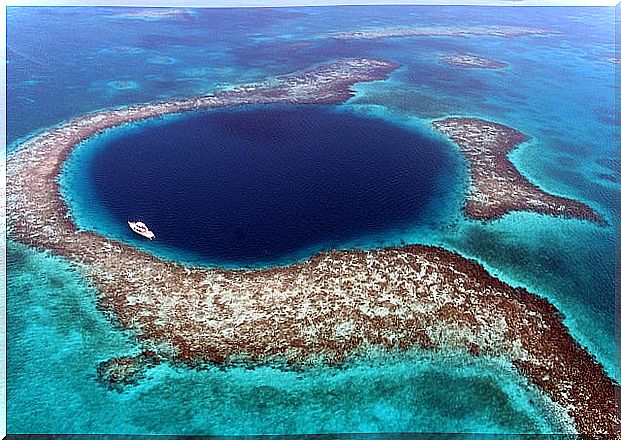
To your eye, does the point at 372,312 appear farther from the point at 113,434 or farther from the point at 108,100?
the point at 108,100

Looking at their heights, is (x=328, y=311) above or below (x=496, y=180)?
below

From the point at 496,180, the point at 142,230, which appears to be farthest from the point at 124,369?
the point at 496,180

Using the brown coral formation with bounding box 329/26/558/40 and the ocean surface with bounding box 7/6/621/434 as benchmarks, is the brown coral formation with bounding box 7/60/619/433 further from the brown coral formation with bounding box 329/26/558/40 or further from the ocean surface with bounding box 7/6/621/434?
the brown coral formation with bounding box 329/26/558/40

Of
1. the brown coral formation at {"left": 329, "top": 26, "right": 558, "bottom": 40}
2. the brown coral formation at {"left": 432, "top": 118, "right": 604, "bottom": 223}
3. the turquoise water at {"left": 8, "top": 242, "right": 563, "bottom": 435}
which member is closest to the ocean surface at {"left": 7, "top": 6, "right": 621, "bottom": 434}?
the turquoise water at {"left": 8, "top": 242, "right": 563, "bottom": 435}

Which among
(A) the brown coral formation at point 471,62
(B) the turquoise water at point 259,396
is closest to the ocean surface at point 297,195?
(B) the turquoise water at point 259,396

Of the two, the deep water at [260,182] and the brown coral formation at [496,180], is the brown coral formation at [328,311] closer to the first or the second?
the deep water at [260,182]

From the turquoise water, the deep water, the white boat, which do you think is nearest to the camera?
the turquoise water

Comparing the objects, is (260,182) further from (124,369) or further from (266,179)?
(124,369)
